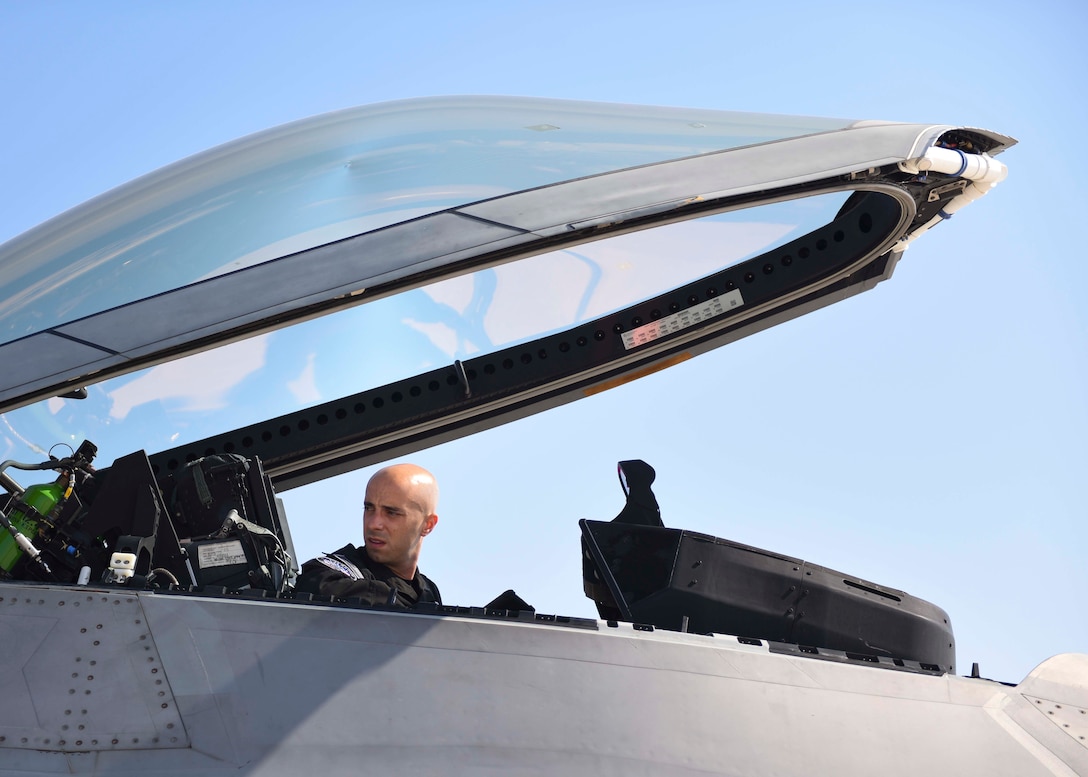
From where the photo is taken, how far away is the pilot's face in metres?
3.63

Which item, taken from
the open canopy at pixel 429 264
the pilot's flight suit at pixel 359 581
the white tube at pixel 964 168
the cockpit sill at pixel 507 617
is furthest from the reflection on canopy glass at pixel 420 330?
the cockpit sill at pixel 507 617

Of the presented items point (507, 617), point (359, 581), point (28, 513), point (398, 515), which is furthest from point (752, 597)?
point (28, 513)

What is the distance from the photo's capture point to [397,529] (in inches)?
144

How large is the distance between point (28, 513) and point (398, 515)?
1205mm

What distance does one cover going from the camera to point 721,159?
116 inches

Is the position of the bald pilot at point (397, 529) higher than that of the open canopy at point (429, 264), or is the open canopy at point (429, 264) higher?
the open canopy at point (429, 264)

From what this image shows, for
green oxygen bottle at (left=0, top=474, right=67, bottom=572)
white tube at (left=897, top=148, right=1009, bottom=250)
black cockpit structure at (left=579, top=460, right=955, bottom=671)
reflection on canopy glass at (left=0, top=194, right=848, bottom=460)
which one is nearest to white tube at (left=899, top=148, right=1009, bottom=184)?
white tube at (left=897, top=148, right=1009, bottom=250)

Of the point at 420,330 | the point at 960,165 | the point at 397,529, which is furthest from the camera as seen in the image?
the point at 420,330

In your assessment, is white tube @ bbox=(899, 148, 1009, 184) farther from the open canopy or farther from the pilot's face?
the pilot's face

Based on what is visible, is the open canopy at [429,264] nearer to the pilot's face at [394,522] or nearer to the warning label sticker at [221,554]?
the pilot's face at [394,522]

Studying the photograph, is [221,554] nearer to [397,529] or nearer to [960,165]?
[397,529]

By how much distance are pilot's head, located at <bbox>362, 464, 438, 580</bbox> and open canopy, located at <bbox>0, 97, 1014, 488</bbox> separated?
33 cm

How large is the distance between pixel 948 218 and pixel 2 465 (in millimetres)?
3251

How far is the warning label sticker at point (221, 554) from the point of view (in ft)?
10.2
